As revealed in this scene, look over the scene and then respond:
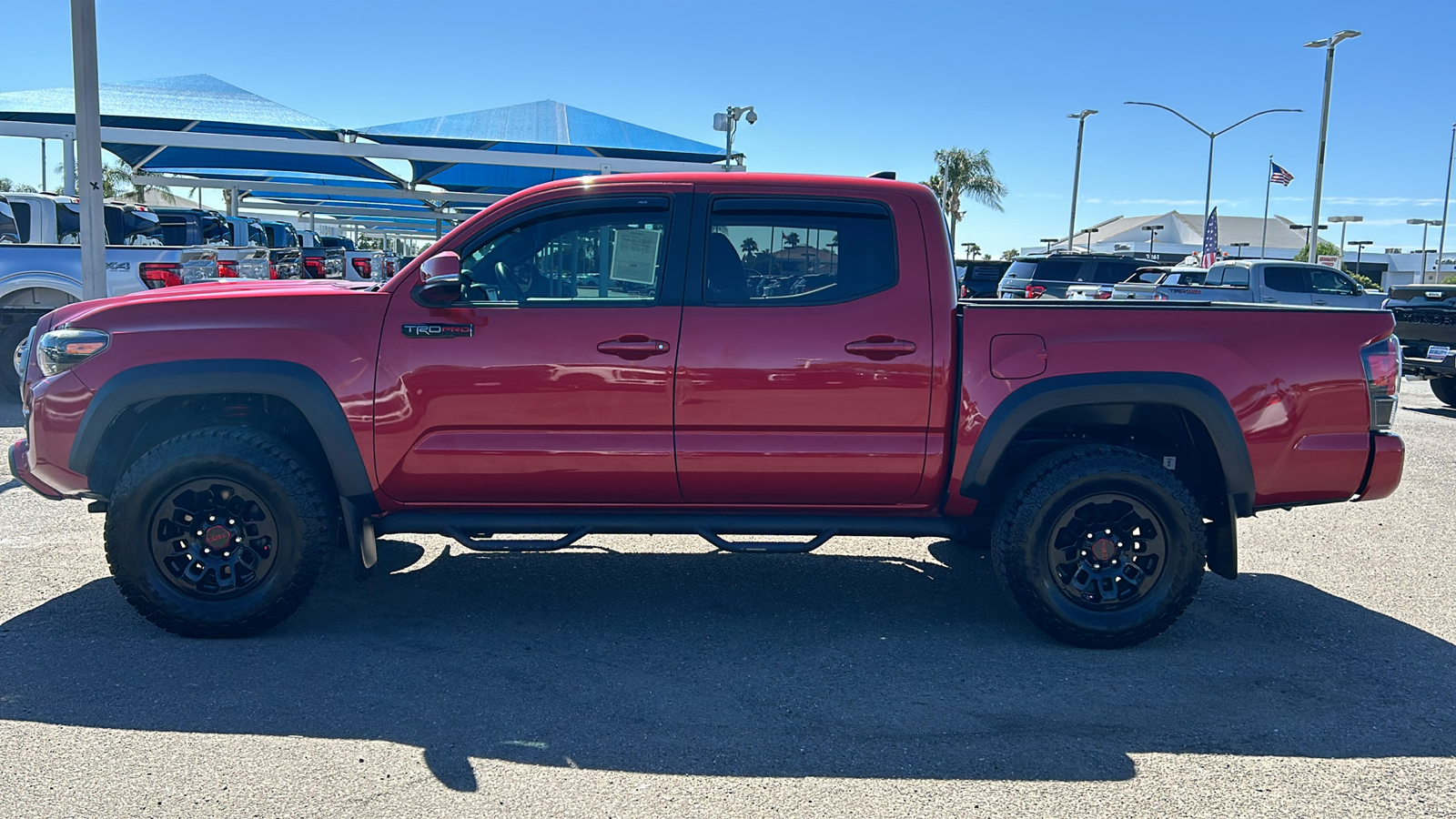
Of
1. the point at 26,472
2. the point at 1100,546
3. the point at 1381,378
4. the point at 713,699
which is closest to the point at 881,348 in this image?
the point at 1100,546

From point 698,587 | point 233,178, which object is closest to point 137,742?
point 698,587

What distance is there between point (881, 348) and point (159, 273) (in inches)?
366

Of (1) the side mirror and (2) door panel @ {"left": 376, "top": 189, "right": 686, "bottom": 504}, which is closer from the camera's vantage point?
(1) the side mirror

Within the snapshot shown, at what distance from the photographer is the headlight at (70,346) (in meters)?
4.66

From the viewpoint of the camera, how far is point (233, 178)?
98.6ft

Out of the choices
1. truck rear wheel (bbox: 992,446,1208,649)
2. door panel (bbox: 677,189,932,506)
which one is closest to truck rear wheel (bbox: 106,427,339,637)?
door panel (bbox: 677,189,932,506)

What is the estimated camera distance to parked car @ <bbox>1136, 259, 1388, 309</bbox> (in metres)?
21.1

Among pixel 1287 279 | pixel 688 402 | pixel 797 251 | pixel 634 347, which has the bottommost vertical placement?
pixel 688 402

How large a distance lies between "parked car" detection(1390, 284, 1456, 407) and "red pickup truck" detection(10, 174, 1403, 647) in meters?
10.1

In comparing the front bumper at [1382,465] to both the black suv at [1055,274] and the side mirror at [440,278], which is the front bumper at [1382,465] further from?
the black suv at [1055,274]

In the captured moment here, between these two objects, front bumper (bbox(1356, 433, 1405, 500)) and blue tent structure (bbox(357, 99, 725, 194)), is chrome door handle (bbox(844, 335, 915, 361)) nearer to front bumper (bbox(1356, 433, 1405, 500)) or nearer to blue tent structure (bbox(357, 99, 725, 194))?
front bumper (bbox(1356, 433, 1405, 500))

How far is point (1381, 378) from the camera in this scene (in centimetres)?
479

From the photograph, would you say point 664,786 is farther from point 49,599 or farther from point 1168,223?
point 1168,223

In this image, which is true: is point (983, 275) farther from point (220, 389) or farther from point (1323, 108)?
point (220, 389)
